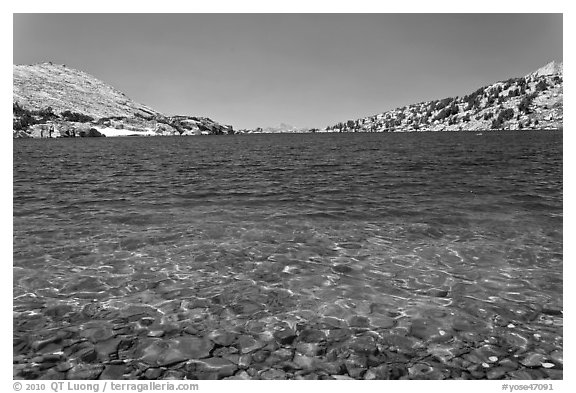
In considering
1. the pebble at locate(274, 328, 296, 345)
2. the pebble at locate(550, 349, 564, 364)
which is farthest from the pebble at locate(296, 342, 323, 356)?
the pebble at locate(550, 349, 564, 364)

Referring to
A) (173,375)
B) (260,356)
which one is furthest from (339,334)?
(173,375)

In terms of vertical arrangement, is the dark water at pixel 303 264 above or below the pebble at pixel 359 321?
A: above

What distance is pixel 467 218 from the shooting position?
59.1ft

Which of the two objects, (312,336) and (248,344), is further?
(312,336)

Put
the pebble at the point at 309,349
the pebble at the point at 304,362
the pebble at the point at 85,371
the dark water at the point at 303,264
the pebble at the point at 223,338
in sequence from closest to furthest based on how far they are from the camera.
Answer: the pebble at the point at 85,371 < the pebble at the point at 304,362 < the pebble at the point at 309,349 < the pebble at the point at 223,338 < the dark water at the point at 303,264

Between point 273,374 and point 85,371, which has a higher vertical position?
point 85,371

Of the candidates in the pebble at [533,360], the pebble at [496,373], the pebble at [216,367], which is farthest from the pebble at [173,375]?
the pebble at [533,360]

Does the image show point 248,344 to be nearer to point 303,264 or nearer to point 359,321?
point 359,321

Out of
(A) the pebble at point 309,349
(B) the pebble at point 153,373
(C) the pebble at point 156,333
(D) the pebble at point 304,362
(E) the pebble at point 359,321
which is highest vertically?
(E) the pebble at point 359,321

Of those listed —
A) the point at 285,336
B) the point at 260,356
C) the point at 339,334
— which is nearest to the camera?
the point at 260,356

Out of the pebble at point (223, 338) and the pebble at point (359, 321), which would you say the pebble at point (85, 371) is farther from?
the pebble at point (359, 321)

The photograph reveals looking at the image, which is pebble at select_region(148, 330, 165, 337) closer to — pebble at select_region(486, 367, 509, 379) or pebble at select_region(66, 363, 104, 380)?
pebble at select_region(66, 363, 104, 380)
